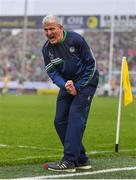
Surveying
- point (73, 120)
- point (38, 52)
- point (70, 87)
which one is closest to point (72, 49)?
point (70, 87)

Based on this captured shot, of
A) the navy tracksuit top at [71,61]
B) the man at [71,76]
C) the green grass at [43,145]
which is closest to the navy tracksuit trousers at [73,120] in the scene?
the man at [71,76]

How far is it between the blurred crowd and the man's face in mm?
42350

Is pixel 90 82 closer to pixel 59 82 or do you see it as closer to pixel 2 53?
pixel 59 82

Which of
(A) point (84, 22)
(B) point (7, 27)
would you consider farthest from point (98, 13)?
(B) point (7, 27)

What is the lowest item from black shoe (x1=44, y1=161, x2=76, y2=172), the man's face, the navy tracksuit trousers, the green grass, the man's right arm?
the green grass

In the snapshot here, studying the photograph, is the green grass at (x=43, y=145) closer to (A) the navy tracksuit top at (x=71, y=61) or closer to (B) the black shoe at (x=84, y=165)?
(B) the black shoe at (x=84, y=165)

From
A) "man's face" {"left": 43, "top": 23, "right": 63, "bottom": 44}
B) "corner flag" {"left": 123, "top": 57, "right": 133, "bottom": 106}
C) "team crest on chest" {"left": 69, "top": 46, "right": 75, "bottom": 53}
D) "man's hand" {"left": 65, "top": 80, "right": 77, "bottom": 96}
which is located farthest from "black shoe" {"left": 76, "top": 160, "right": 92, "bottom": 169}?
"corner flag" {"left": 123, "top": 57, "right": 133, "bottom": 106}

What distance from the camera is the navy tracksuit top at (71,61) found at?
682 centimetres

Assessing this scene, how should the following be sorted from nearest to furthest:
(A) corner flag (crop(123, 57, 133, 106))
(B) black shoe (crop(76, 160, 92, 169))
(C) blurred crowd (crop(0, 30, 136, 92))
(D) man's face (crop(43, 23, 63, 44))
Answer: (D) man's face (crop(43, 23, 63, 44))
(B) black shoe (crop(76, 160, 92, 169))
(A) corner flag (crop(123, 57, 133, 106))
(C) blurred crowd (crop(0, 30, 136, 92))

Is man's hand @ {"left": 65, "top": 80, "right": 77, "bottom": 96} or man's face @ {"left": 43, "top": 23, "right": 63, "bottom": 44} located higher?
man's face @ {"left": 43, "top": 23, "right": 63, "bottom": 44}

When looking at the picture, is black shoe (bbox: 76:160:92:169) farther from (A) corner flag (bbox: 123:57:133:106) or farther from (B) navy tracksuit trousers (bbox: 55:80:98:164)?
(A) corner flag (bbox: 123:57:133:106)

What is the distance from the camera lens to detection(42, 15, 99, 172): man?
6.77m

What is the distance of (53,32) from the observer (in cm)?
672

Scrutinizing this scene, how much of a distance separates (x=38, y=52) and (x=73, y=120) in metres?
48.0
